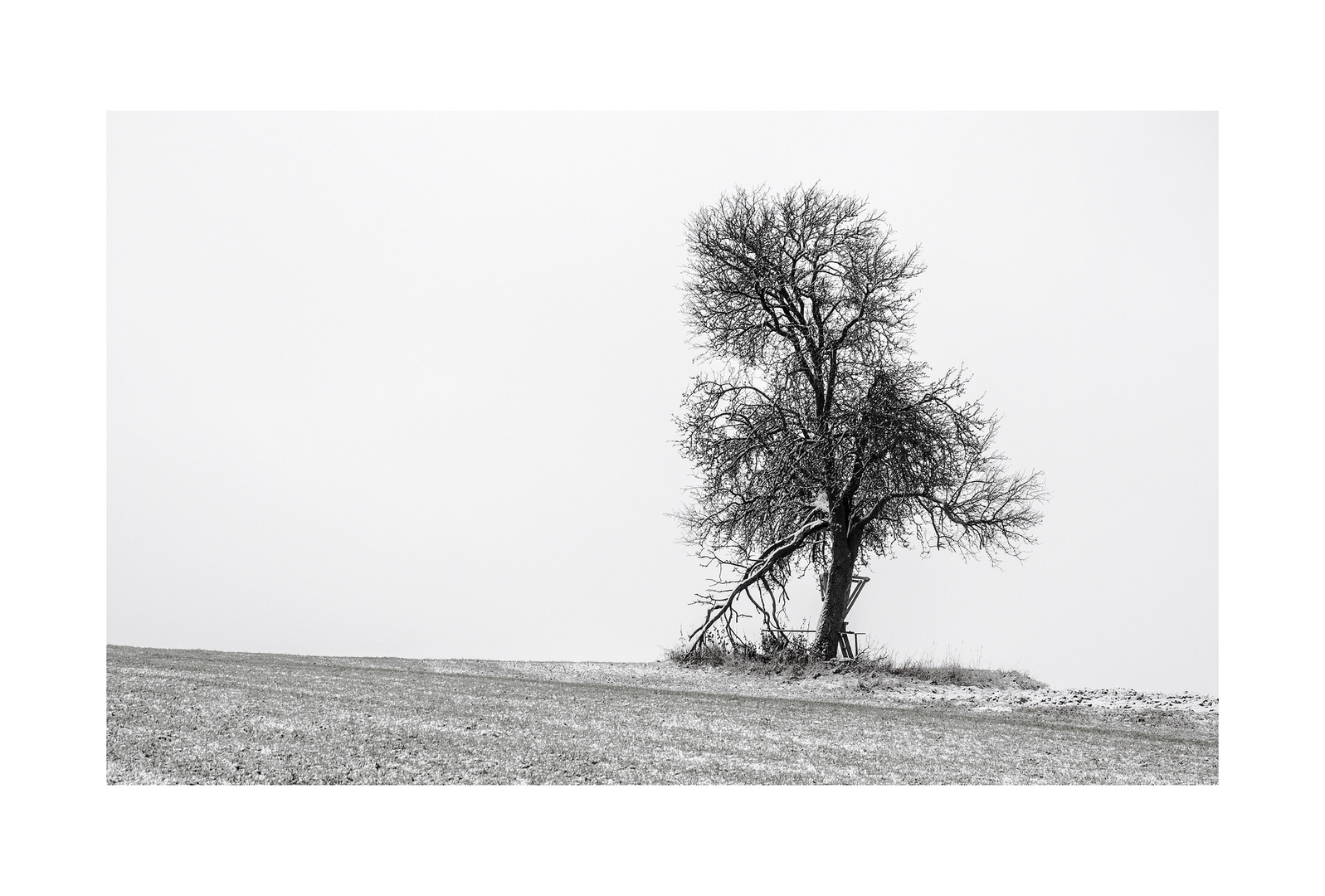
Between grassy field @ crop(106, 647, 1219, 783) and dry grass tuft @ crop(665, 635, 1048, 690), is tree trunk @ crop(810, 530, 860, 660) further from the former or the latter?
grassy field @ crop(106, 647, 1219, 783)

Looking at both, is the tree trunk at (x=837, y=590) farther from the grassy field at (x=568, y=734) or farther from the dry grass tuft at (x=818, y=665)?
the grassy field at (x=568, y=734)

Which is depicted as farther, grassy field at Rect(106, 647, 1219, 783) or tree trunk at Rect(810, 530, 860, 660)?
tree trunk at Rect(810, 530, 860, 660)

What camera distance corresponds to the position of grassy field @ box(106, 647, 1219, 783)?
8547 millimetres

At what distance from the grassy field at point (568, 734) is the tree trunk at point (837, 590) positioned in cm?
377

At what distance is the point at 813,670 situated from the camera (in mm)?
18734

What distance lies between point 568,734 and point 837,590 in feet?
36.0

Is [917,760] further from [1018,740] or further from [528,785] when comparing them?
[528,785]

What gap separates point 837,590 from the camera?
66.4ft

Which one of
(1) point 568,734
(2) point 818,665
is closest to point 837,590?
(2) point 818,665

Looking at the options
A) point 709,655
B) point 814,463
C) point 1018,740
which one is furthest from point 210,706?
point 814,463

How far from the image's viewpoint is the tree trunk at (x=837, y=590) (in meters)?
20.0

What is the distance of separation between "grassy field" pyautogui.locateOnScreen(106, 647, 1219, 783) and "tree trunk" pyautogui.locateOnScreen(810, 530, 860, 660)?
3771 mm

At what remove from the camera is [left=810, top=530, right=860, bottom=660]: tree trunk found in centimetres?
1998

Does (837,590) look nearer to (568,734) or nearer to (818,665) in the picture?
(818,665)
